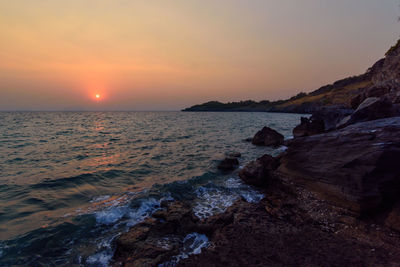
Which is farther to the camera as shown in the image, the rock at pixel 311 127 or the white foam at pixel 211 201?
the rock at pixel 311 127

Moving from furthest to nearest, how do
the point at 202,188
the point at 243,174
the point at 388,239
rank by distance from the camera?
the point at 243,174 < the point at 202,188 < the point at 388,239

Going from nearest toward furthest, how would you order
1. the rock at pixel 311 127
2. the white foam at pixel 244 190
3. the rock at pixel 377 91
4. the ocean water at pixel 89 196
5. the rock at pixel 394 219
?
1. the rock at pixel 394 219
2. the ocean water at pixel 89 196
3. the white foam at pixel 244 190
4. the rock at pixel 377 91
5. the rock at pixel 311 127

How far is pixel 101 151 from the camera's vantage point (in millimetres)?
18656

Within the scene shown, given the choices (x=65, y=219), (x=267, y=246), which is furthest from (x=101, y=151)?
(x=267, y=246)

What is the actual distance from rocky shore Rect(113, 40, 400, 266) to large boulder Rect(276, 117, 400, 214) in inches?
0.9

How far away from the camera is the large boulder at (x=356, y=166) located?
19.0ft

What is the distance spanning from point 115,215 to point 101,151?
13235 millimetres

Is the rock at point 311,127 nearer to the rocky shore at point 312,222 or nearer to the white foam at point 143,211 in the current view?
the rocky shore at point 312,222

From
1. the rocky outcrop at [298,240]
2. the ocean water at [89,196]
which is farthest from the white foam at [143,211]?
the rocky outcrop at [298,240]

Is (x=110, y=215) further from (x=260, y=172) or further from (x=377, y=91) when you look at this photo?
(x=377, y=91)

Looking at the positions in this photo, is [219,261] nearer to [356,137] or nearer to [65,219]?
[65,219]

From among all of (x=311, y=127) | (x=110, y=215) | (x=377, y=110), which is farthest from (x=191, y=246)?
(x=311, y=127)

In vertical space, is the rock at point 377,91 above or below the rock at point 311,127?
above

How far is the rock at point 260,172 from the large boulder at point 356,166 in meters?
1.43
